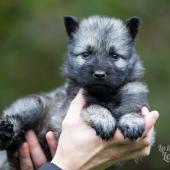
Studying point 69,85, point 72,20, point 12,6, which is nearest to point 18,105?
point 69,85

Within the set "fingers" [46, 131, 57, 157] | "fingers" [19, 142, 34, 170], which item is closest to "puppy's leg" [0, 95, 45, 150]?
"fingers" [19, 142, 34, 170]

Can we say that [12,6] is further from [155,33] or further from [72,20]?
[72,20]

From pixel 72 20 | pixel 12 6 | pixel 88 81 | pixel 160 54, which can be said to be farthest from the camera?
pixel 160 54

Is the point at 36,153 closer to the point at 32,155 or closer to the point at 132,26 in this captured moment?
the point at 32,155

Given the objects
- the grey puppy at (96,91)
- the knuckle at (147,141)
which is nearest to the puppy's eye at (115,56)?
the grey puppy at (96,91)

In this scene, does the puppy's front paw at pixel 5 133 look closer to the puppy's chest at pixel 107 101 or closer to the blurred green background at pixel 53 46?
the puppy's chest at pixel 107 101

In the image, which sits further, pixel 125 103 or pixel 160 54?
pixel 160 54
